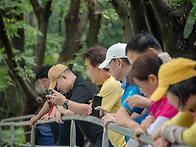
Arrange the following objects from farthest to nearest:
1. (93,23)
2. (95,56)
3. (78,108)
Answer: (93,23) → (95,56) → (78,108)

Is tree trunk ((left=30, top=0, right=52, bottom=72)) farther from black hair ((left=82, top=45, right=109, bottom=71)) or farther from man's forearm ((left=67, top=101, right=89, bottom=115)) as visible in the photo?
man's forearm ((left=67, top=101, right=89, bottom=115))

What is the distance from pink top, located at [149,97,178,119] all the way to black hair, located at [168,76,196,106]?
0.27m

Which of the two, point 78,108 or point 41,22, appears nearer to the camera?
point 78,108

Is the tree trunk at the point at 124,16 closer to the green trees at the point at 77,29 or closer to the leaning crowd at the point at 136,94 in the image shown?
the green trees at the point at 77,29

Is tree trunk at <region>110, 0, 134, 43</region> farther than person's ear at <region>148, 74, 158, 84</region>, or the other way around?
tree trunk at <region>110, 0, 134, 43</region>

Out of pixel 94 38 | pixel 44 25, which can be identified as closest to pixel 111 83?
pixel 94 38

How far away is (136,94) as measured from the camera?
2.72 m

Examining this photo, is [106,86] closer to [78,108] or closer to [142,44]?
[78,108]

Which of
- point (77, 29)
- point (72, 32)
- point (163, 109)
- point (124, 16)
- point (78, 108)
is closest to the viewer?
point (163, 109)

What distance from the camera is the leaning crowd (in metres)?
1.90

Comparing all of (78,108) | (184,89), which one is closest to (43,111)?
(78,108)

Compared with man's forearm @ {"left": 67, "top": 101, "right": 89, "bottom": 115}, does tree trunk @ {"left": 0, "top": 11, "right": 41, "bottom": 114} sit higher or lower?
lower

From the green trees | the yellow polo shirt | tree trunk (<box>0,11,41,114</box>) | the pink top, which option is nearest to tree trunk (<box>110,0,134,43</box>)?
the green trees

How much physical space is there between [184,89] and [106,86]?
168cm
